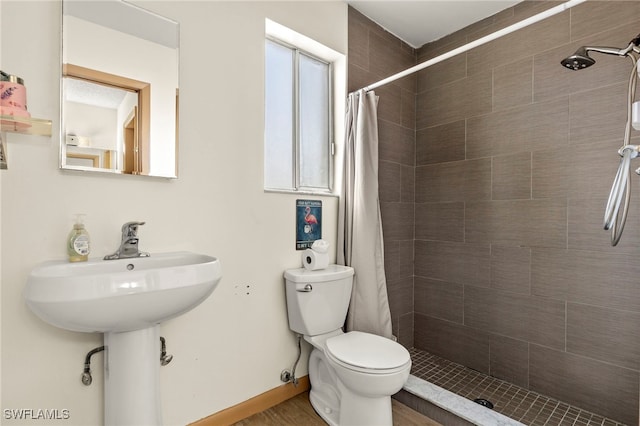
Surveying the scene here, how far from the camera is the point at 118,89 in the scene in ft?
4.67

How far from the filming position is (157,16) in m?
1.49

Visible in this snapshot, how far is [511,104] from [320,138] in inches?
50.1

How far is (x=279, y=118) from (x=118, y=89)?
935 mm

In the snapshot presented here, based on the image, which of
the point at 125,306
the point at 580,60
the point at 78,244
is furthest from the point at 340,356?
the point at 580,60

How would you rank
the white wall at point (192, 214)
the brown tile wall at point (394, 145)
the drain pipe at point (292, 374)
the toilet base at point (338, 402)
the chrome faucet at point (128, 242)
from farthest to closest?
the brown tile wall at point (394, 145)
the drain pipe at point (292, 374)
the toilet base at point (338, 402)
the chrome faucet at point (128, 242)
the white wall at point (192, 214)

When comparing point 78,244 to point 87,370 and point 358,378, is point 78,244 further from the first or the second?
point 358,378

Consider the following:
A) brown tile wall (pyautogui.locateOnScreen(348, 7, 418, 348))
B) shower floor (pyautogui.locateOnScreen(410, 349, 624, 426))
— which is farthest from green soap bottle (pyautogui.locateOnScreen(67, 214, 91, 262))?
shower floor (pyautogui.locateOnScreen(410, 349, 624, 426))

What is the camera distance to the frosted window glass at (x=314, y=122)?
2.26 meters

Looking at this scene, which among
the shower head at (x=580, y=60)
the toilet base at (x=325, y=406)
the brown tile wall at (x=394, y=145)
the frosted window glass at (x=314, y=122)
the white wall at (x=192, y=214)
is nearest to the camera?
the white wall at (x=192, y=214)

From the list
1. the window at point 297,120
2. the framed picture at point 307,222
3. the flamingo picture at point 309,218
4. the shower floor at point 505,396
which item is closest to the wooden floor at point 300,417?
the shower floor at point 505,396

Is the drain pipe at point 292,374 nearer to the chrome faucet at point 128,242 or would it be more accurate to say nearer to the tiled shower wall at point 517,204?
the tiled shower wall at point 517,204

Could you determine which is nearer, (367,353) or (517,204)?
(367,353)

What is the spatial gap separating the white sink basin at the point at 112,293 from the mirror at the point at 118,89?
44 centimetres

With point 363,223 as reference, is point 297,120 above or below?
above
